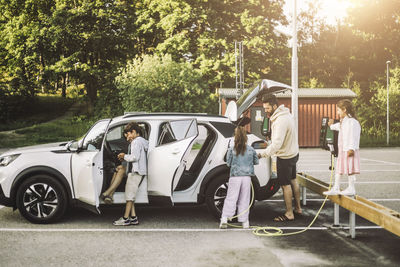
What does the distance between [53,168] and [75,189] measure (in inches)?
19.9

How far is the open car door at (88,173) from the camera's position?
6510 millimetres

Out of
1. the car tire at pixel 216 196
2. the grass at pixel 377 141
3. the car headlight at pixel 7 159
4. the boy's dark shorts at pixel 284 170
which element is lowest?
the grass at pixel 377 141

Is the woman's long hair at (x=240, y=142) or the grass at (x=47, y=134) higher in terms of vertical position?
the woman's long hair at (x=240, y=142)

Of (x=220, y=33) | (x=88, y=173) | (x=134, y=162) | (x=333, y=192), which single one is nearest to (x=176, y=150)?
(x=134, y=162)

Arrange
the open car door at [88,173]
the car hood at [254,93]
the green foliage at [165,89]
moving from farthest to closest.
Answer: the green foliage at [165,89], the car hood at [254,93], the open car door at [88,173]

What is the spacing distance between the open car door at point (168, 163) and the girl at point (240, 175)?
69 centimetres

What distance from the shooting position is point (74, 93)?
41.3m

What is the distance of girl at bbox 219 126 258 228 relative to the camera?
6543 mm

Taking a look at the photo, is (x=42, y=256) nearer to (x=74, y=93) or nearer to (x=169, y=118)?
(x=169, y=118)

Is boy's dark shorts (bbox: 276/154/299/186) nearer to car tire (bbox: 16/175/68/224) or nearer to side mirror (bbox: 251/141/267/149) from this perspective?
side mirror (bbox: 251/141/267/149)

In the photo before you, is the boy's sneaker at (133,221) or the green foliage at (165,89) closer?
the boy's sneaker at (133,221)

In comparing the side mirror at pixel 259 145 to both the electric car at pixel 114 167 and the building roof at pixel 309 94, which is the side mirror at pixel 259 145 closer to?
the electric car at pixel 114 167

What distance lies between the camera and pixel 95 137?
23.2ft

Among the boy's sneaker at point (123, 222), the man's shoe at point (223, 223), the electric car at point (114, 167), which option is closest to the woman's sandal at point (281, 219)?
the electric car at point (114, 167)
